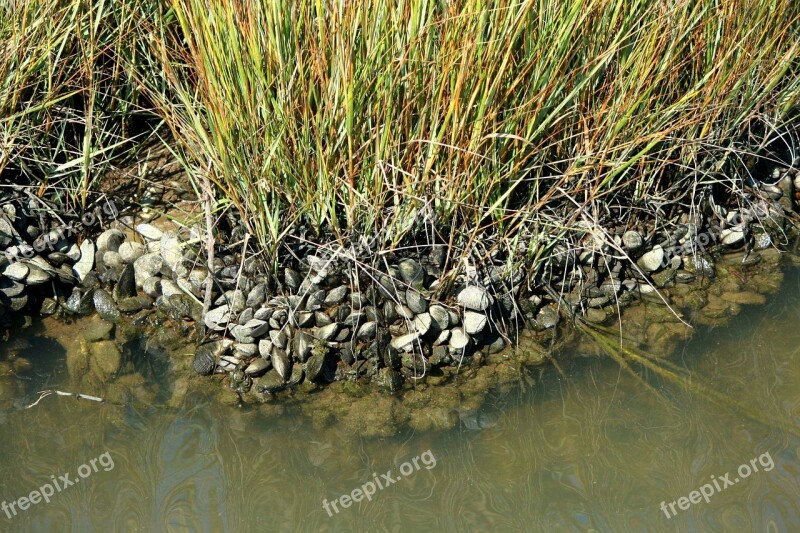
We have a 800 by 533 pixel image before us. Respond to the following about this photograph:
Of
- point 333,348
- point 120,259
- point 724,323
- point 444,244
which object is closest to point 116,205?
point 120,259

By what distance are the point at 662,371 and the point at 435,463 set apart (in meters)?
0.95

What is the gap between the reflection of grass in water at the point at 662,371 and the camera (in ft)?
8.89

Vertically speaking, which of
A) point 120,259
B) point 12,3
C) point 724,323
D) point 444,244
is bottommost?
point 724,323

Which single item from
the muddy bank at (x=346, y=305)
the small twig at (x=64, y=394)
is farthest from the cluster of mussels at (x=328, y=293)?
the small twig at (x=64, y=394)

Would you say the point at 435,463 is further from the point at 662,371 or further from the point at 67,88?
the point at 67,88

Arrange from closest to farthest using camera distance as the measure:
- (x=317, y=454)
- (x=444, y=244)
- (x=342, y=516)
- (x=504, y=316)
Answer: (x=342, y=516) → (x=317, y=454) → (x=444, y=244) → (x=504, y=316)

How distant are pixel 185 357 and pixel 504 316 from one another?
3.85 ft

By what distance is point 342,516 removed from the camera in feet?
7.82

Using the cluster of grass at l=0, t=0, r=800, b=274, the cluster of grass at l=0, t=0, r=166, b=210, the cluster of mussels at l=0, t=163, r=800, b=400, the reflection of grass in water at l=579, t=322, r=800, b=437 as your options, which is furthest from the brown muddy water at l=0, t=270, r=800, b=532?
the cluster of grass at l=0, t=0, r=166, b=210

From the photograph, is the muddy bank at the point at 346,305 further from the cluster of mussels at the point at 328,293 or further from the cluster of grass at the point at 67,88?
the cluster of grass at the point at 67,88

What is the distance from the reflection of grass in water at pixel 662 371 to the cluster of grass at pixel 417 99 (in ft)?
1.28

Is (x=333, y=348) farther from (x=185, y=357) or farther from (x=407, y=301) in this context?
(x=185, y=357)

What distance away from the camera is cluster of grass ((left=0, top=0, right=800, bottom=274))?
2.72 m

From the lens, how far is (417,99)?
281 centimetres
